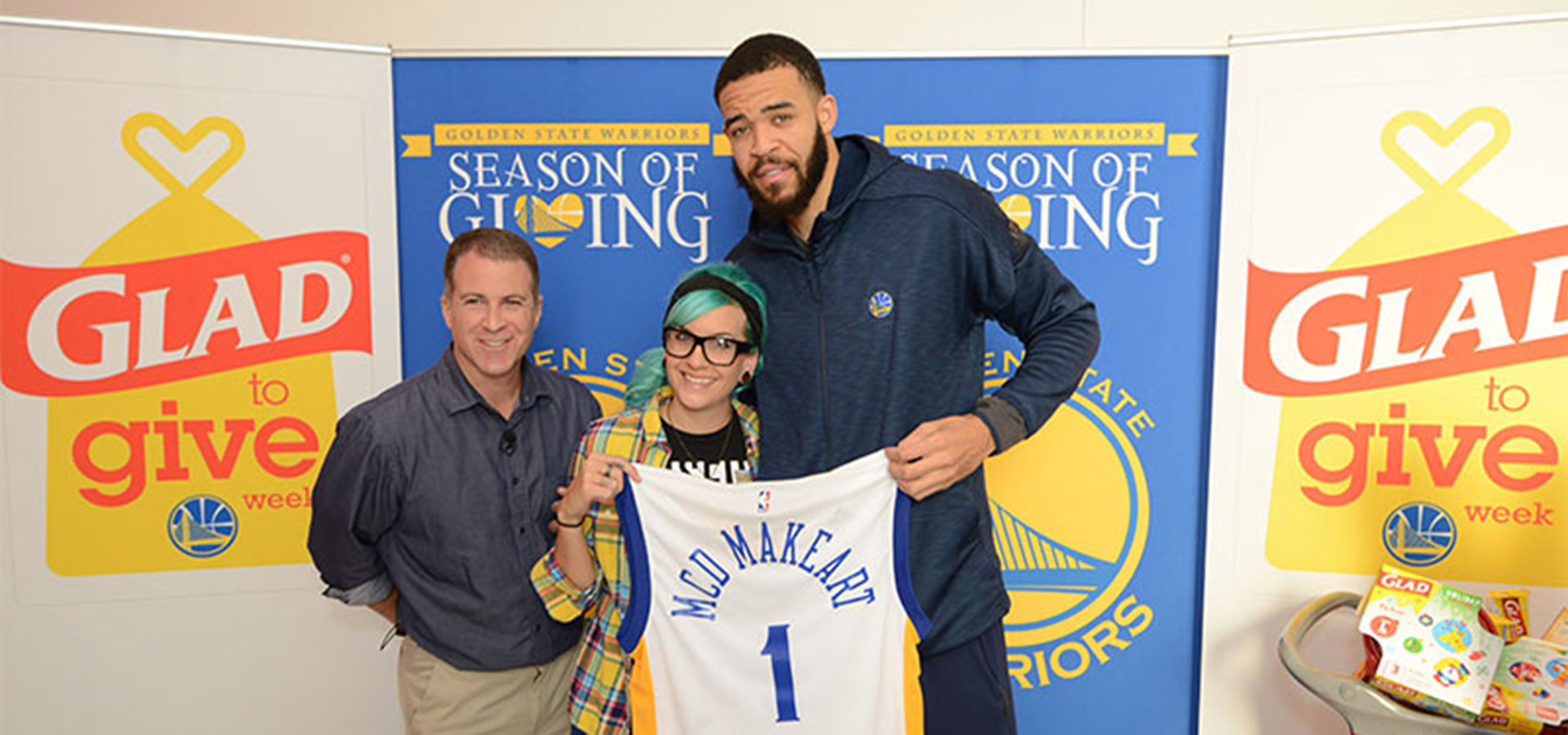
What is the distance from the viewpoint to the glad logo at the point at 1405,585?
70.5 inches

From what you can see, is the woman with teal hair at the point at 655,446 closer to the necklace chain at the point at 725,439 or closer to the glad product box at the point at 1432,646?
the necklace chain at the point at 725,439

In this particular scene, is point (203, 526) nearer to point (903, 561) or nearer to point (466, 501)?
point (466, 501)

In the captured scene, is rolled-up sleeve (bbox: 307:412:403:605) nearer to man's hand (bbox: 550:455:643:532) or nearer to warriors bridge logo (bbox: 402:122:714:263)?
man's hand (bbox: 550:455:643:532)

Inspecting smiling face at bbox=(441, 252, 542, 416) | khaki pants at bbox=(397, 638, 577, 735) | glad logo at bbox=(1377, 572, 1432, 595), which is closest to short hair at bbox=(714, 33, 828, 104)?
smiling face at bbox=(441, 252, 542, 416)

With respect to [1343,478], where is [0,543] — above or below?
below

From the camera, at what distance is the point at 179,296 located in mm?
2324

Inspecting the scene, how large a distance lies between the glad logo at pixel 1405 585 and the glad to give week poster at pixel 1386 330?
1.72 ft

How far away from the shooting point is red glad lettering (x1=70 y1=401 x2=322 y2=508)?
90.9 inches

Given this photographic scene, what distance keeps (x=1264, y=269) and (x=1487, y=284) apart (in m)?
0.53

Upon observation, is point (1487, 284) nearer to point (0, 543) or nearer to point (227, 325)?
point (227, 325)

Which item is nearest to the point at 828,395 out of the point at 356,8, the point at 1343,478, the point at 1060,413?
the point at 1060,413

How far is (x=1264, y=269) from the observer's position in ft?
7.58

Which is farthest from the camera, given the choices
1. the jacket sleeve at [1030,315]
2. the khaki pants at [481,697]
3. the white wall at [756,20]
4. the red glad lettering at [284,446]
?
the white wall at [756,20]

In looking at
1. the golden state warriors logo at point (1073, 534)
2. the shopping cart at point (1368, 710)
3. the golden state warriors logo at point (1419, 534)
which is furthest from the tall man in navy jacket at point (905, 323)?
the golden state warriors logo at point (1419, 534)
